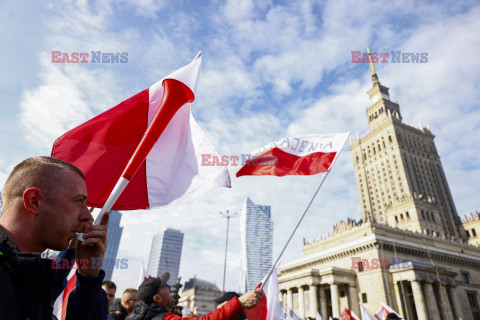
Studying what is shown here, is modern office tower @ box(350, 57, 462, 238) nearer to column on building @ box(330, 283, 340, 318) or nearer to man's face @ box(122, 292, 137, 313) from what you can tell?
column on building @ box(330, 283, 340, 318)

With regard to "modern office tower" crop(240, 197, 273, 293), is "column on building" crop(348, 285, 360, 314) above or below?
below

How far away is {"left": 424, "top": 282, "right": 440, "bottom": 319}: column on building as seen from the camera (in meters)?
38.7

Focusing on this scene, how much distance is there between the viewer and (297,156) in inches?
237

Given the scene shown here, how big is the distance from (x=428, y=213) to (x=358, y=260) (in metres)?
36.1

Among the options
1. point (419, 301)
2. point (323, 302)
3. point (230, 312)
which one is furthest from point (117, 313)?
point (323, 302)

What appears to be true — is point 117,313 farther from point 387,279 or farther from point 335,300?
point 387,279

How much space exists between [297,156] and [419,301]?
43546 millimetres

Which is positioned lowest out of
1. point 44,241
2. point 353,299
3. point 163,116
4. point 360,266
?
point 44,241

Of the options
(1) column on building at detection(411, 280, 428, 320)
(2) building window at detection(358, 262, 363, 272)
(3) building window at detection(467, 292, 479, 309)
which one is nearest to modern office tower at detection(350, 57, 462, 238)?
(3) building window at detection(467, 292, 479, 309)

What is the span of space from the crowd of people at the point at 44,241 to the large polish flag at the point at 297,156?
401 centimetres

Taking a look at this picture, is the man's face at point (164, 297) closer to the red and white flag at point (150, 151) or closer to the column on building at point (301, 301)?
→ the red and white flag at point (150, 151)

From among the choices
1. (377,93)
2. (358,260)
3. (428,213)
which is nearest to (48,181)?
(358,260)

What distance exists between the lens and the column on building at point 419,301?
126 feet

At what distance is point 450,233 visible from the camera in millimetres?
76438
